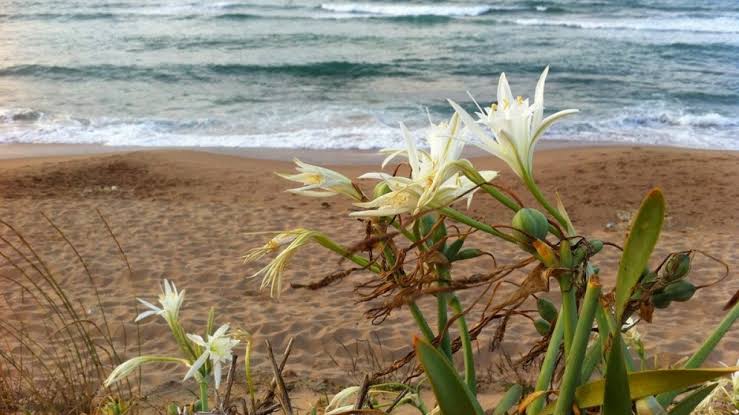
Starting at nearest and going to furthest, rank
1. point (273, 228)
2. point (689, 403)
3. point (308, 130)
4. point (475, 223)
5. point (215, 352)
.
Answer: point (475, 223) < point (689, 403) < point (215, 352) < point (273, 228) < point (308, 130)

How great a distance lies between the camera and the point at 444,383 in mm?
853

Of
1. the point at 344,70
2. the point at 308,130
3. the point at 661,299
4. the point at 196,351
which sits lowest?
the point at 308,130

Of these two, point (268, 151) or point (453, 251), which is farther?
point (268, 151)

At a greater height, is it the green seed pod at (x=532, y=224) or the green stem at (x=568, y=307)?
the green seed pod at (x=532, y=224)

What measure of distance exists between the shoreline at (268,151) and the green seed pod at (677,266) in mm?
9390

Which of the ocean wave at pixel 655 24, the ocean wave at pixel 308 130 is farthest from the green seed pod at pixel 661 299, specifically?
the ocean wave at pixel 655 24

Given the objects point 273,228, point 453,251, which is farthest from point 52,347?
point 453,251

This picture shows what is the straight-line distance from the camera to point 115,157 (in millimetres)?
9922

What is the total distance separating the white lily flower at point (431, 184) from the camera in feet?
2.71

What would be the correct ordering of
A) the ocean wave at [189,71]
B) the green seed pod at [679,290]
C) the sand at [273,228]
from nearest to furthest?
1. the green seed pod at [679,290]
2. the sand at [273,228]
3. the ocean wave at [189,71]

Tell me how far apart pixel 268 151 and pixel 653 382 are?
1047cm

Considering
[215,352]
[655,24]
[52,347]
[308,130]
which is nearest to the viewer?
[215,352]

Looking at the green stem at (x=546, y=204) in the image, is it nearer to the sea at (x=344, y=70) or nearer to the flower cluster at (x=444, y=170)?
the flower cluster at (x=444, y=170)

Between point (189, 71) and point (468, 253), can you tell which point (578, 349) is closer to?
point (468, 253)
